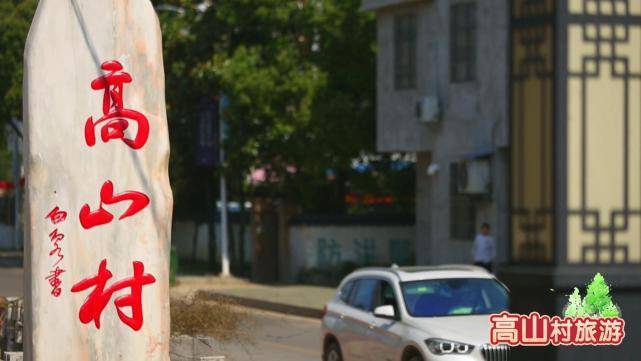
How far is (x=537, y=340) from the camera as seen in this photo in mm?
7969

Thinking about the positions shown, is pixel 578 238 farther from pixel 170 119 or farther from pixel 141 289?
pixel 170 119

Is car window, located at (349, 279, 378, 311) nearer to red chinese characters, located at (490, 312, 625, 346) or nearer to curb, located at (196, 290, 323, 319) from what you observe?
red chinese characters, located at (490, 312, 625, 346)

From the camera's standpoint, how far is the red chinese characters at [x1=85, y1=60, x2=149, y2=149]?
1047 centimetres

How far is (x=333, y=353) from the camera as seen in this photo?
17.3 meters

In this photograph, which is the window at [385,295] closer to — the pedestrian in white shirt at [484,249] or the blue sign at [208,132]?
the pedestrian in white shirt at [484,249]

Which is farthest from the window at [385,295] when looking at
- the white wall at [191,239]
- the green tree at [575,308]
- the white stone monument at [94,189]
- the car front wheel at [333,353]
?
the white wall at [191,239]

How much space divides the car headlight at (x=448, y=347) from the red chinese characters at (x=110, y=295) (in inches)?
199

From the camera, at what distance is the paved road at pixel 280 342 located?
57.6 feet

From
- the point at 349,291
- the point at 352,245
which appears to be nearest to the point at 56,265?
the point at 349,291

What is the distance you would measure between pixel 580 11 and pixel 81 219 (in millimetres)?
4316

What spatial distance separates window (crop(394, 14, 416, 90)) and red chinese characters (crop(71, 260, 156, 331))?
23.6m

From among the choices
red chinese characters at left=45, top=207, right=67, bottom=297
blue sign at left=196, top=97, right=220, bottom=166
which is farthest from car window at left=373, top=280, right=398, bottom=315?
blue sign at left=196, top=97, right=220, bottom=166

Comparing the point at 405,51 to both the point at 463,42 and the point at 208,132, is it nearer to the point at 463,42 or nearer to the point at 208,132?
the point at 463,42

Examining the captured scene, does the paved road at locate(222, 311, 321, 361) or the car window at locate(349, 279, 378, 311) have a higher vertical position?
the car window at locate(349, 279, 378, 311)
